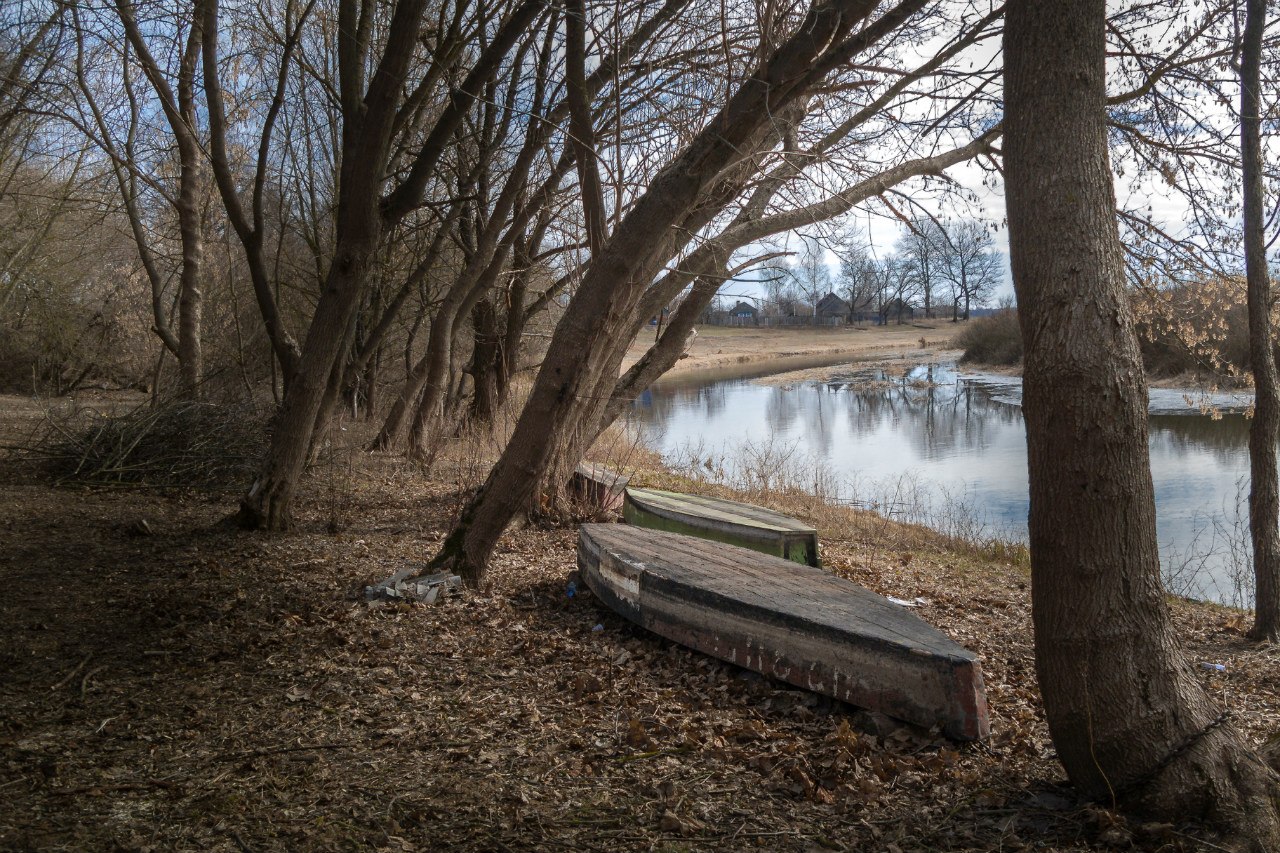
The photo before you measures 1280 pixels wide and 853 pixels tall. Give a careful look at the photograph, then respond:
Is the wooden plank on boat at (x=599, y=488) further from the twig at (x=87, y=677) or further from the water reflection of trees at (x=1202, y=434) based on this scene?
the water reflection of trees at (x=1202, y=434)

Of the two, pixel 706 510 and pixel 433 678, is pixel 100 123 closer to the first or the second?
pixel 706 510

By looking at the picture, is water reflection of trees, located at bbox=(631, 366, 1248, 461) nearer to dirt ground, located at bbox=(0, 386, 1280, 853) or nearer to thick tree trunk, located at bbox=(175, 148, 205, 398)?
thick tree trunk, located at bbox=(175, 148, 205, 398)

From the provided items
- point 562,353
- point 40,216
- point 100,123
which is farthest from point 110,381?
point 562,353

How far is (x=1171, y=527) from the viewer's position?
39.2 ft

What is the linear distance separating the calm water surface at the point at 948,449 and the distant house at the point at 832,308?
141ft

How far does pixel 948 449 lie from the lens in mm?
19391

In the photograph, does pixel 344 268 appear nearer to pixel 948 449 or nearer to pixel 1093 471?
pixel 1093 471

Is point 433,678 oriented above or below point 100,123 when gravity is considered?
below

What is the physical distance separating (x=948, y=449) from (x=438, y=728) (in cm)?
1730

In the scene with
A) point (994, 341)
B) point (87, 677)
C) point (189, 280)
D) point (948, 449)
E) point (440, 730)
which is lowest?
point (948, 449)

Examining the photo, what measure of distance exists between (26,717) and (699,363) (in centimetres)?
4421

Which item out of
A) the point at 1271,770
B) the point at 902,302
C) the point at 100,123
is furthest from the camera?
the point at 902,302

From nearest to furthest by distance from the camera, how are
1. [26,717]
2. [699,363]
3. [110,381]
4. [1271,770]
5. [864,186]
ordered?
1. [1271,770]
2. [26,717]
3. [864,186]
4. [110,381]
5. [699,363]

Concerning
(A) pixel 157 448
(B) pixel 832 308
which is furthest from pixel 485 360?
(B) pixel 832 308
